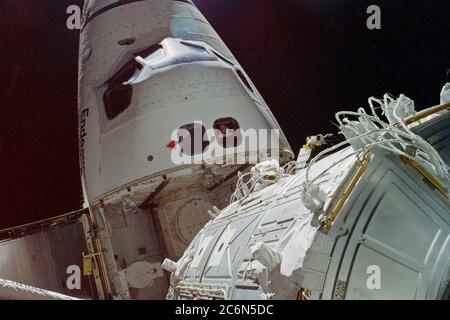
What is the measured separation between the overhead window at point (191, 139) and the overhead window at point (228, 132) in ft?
0.65

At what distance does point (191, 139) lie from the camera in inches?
215

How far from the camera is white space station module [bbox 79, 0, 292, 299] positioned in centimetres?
548

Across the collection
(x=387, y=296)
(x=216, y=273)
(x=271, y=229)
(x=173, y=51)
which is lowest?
(x=216, y=273)

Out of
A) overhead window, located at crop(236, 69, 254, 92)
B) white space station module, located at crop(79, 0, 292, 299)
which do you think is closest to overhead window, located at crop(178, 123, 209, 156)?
white space station module, located at crop(79, 0, 292, 299)

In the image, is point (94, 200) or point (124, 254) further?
point (124, 254)

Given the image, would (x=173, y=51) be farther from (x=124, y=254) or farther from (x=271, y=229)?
(x=271, y=229)

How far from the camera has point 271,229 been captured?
246cm

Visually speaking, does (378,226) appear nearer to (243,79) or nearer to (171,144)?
(171,144)

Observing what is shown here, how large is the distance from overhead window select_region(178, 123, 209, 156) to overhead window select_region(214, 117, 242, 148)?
0.20 m

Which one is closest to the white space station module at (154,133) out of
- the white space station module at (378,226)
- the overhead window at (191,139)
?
the overhead window at (191,139)

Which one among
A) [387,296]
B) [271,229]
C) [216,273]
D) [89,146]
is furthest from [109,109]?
[387,296]

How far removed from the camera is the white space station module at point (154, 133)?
5.48m

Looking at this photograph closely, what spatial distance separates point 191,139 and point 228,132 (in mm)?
520
